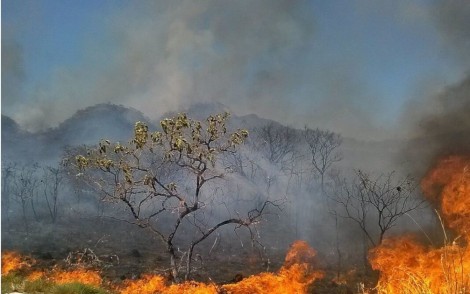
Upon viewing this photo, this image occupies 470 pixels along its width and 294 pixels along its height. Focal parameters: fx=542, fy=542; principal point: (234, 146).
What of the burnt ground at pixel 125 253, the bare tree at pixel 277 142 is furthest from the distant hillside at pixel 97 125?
the bare tree at pixel 277 142

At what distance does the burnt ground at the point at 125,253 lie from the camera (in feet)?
22.5

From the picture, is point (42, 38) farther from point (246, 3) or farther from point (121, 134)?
point (246, 3)

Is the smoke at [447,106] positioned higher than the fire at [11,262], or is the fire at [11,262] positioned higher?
the smoke at [447,106]

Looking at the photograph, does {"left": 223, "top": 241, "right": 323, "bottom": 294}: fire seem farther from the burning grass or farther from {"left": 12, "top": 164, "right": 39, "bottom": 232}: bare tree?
{"left": 12, "top": 164, "right": 39, "bottom": 232}: bare tree

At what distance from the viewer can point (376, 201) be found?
6629mm

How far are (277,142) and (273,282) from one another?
1761 millimetres

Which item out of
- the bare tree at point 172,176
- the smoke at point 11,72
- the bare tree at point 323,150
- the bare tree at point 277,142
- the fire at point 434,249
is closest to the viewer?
the fire at point 434,249

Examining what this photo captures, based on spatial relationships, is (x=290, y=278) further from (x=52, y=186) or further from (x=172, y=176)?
(x=52, y=186)

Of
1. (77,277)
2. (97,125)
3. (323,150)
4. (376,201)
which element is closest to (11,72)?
(97,125)

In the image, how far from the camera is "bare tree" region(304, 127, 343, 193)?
6.77 metres

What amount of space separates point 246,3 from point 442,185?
339 cm

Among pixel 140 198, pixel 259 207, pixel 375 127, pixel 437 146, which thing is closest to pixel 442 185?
pixel 437 146

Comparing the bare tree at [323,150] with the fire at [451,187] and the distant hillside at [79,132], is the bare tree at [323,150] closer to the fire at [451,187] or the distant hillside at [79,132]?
the fire at [451,187]

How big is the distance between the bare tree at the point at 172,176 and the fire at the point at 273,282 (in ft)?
0.72
